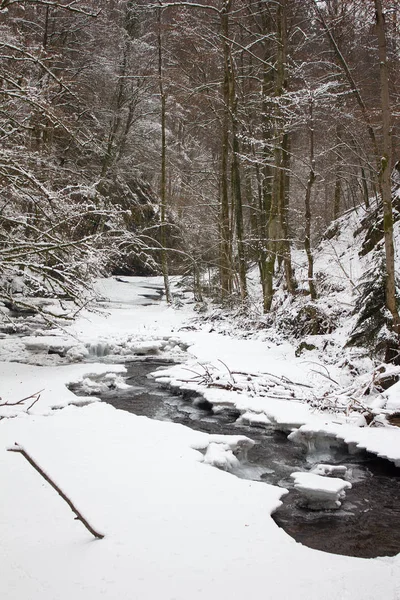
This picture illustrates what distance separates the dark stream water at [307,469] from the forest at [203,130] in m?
2.38

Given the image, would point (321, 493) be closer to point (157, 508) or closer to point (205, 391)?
point (157, 508)

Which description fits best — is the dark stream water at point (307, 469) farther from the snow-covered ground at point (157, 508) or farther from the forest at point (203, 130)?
the forest at point (203, 130)

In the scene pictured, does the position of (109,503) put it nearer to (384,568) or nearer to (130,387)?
(384,568)

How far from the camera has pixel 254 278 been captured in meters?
20.2

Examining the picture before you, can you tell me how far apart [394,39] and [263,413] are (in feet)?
30.7

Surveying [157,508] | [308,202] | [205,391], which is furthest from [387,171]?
[157,508]

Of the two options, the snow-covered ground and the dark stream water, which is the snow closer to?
the snow-covered ground

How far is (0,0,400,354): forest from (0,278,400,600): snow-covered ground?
1983 mm

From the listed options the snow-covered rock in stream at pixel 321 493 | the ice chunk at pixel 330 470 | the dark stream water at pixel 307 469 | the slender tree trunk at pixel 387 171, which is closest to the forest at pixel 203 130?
the slender tree trunk at pixel 387 171

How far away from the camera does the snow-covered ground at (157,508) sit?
243 cm

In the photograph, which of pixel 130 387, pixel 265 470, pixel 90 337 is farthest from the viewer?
pixel 90 337

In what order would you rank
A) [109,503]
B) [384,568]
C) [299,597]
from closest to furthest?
[299,597] < [384,568] < [109,503]

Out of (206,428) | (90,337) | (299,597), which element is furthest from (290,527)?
(90,337)

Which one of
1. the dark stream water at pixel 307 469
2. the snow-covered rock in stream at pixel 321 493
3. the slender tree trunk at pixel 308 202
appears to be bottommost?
the dark stream water at pixel 307 469
